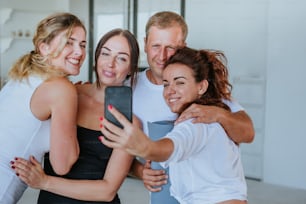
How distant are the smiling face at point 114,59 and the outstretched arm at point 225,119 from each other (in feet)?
0.86

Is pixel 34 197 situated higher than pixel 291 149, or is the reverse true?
pixel 291 149

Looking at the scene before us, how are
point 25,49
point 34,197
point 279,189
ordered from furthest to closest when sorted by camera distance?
point 25,49 → point 279,189 → point 34,197

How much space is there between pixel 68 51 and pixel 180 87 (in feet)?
1.04

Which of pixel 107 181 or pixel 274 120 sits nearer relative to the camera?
pixel 107 181

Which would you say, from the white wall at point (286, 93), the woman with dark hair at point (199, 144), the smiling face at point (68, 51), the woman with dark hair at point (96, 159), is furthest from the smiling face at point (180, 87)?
the white wall at point (286, 93)

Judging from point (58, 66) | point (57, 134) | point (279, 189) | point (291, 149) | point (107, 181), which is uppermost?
point (58, 66)

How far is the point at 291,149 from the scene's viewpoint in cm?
393

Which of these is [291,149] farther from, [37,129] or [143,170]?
[37,129]

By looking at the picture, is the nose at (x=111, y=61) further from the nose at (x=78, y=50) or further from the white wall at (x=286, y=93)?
the white wall at (x=286, y=93)

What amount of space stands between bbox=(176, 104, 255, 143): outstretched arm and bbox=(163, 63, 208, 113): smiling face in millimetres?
37

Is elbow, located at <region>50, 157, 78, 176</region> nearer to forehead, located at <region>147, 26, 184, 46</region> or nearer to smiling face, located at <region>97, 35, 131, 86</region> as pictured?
smiling face, located at <region>97, 35, 131, 86</region>

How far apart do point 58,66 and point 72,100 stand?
0.13 m

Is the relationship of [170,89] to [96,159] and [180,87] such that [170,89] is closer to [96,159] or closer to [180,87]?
[180,87]

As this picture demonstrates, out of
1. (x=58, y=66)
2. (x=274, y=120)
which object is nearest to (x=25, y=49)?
(x=274, y=120)
